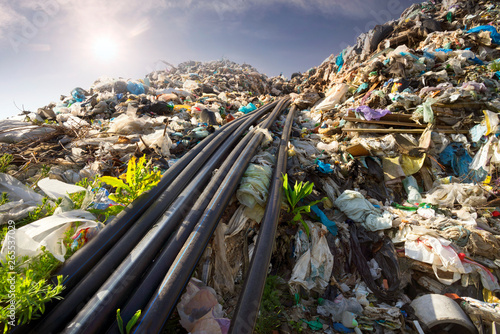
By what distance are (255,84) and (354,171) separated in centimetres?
1186

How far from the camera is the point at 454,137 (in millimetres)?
4438

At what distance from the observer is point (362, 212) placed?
3121mm

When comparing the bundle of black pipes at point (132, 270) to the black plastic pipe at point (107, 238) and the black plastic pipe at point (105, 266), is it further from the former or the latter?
the black plastic pipe at point (107, 238)

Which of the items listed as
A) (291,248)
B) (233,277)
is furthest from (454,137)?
(233,277)

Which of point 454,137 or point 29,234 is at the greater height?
point 29,234

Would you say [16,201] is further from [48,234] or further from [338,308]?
[338,308]

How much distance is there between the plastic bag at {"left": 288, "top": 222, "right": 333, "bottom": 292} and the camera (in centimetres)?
231

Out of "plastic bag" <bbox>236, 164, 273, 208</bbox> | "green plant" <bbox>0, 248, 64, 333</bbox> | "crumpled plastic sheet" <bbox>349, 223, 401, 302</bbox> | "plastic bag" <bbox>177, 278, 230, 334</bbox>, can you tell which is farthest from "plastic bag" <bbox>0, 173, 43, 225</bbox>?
"crumpled plastic sheet" <bbox>349, 223, 401, 302</bbox>

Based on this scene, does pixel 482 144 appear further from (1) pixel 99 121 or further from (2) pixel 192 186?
(1) pixel 99 121

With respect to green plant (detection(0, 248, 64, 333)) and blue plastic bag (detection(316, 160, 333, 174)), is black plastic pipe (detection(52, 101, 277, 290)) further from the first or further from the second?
blue plastic bag (detection(316, 160, 333, 174))

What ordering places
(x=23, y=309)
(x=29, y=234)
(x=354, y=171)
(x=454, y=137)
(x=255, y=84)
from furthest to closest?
(x=255, y=84) → (x=454, y=137) → (x=354, y=171) → (x=29, y=234) → (x=23, y=309)

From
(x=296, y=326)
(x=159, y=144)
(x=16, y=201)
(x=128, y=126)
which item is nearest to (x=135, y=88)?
(x=128, y=126)

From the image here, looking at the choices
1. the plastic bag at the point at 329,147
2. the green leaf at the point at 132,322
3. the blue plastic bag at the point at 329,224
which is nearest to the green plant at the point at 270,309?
the blue plastic bag at the point at 329,224

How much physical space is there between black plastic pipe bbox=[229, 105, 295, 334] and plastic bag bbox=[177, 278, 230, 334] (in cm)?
28
